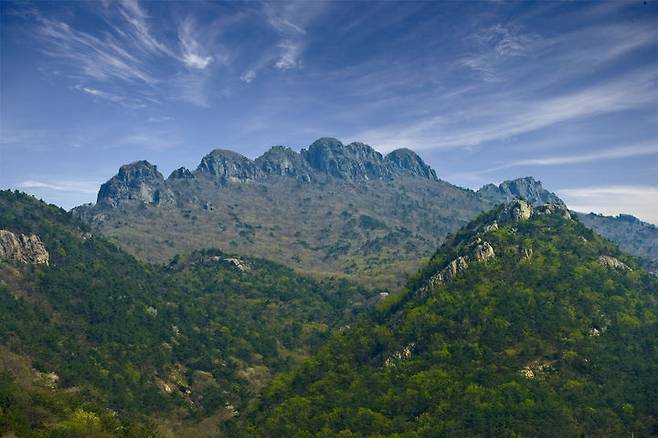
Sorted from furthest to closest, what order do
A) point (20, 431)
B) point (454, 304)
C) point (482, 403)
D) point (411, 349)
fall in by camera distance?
point (454, 304) < point (411, 349) < point (482, 403) < point (20, 431)

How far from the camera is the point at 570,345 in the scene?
164m

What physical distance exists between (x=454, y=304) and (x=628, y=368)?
203 ft

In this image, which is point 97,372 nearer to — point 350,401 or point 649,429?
point 350,401

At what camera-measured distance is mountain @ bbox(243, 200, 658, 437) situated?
5325 inches

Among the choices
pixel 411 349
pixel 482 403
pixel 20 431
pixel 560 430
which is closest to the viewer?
pixel 20 431

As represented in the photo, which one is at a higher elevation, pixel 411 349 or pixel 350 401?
pixel 411 349

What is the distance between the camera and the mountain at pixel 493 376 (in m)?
135

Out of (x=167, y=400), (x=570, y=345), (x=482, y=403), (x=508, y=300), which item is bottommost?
(x=167, y=400)

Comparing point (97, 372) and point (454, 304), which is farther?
point (454, 304)

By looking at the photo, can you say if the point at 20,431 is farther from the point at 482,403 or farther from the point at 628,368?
the point at 628,368

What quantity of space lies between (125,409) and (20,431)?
7122 centimetres

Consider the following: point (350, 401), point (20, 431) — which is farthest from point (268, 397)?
point (20, 431)

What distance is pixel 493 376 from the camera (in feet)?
499

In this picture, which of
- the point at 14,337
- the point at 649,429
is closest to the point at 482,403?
the point at 649,429
